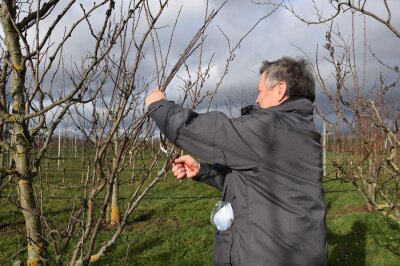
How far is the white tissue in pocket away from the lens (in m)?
1.89

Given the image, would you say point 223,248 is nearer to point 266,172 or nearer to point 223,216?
point 223,216

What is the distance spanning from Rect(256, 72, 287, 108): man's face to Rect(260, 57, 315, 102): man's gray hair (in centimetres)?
2

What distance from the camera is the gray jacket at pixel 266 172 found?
169 cm

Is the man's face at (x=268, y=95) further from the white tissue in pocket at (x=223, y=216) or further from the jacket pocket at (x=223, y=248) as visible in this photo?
the jacket pocket at (x=223, y=248)

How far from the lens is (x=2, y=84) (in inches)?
91.6

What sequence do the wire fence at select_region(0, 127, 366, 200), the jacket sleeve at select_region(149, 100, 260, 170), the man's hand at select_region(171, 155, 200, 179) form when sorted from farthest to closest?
the wire fence at select_region(0, 127, 366, 200) < the man's hand at select_region(171, 155, 200, 179) < the jacket sleeve at select_region(149, 100, 260, 170)

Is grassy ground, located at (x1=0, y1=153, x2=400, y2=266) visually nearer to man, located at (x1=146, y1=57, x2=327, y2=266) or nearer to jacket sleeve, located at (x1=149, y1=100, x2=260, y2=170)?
man, located at (x1=146, y1=57, x2=327, y2=266)

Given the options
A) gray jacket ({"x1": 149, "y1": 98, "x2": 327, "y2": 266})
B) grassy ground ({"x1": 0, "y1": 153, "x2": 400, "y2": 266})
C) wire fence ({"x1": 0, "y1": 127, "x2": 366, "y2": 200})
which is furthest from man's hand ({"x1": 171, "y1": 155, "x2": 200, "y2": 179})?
grassy ground ({"x1": 0, "y1": 153, "x2": 400, "y2": 266})

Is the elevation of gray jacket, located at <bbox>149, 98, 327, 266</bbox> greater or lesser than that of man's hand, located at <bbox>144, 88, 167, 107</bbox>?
lesser

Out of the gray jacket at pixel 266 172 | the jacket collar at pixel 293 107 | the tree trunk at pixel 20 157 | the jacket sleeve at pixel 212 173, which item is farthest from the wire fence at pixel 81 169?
the jacket collar at pixel 293 107

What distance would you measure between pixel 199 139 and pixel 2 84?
131 centimetres

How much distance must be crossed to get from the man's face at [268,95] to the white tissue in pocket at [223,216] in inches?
19.8

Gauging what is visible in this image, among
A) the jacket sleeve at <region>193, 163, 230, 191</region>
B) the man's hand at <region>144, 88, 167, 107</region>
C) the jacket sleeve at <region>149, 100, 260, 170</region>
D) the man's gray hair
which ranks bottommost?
the jacket sleeve at <region>193, 163, 230, 191</region>

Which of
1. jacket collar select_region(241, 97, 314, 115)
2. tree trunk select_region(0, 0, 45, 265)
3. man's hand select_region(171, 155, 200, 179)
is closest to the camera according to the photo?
jacket collar select_region(241, 97, 314, 115)
